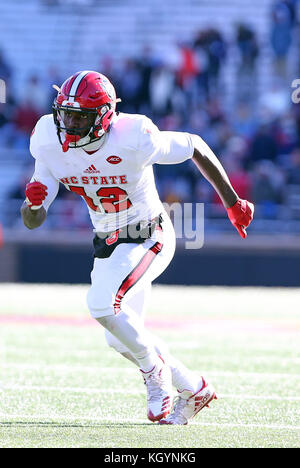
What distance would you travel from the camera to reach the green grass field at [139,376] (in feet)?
12.7

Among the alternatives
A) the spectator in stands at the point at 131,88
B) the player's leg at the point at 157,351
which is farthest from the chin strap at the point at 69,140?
the spectator in stands at the point at 131,88

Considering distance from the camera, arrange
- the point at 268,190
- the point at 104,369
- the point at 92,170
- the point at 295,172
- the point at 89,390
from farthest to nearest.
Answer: the point at 295,172 → the point at 268,190 → the point at 104,369 → the point at 89,390 → the point at 92,170

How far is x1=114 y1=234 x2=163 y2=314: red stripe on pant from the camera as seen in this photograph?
13.4 feet

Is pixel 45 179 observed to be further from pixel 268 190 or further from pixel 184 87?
pixel 184 87

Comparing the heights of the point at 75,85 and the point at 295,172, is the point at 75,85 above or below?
above

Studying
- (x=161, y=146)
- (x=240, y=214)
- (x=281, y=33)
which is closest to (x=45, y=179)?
(x=161, y=146)

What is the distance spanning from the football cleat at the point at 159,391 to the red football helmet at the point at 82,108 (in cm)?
105

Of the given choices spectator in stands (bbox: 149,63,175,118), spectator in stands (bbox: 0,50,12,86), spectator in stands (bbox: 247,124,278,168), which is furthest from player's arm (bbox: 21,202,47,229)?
spectator in stands (bbox: 0,50,12,86)

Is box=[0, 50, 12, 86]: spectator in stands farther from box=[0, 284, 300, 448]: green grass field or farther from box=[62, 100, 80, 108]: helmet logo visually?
box=[62, 100, 80, 108]: helmet logo

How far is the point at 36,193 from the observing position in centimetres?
418

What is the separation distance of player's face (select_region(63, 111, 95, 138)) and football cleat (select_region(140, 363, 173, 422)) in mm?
1087

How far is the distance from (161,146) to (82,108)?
1.28 feet

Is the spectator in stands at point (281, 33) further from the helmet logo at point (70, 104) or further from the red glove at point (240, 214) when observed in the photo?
the helmet logo at point (70, 104)

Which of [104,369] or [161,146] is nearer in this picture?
[161,146]
